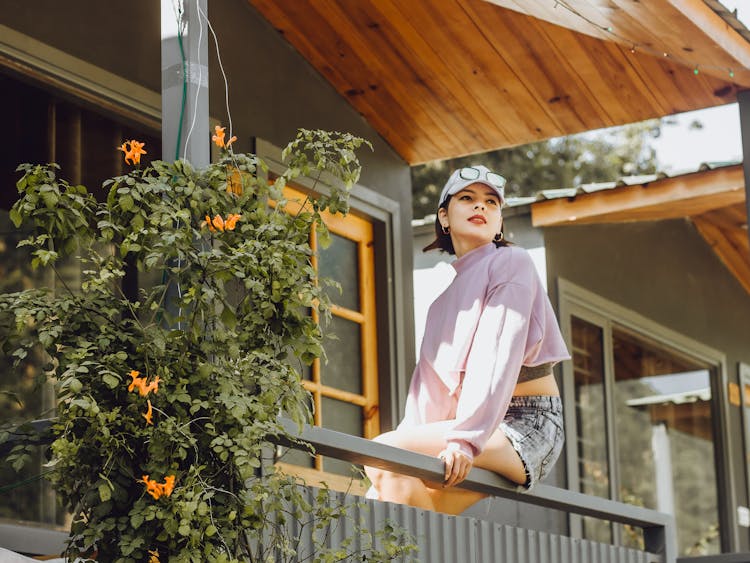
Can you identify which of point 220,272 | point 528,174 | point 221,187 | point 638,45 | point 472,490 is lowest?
point 472,490

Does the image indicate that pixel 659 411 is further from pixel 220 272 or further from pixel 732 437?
pixel 220 272

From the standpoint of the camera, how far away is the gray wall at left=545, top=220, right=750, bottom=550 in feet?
29.0

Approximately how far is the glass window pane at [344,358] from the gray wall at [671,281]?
5.80 ft

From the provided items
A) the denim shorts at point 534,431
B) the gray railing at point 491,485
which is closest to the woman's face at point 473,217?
the denim shorts at point 534,431

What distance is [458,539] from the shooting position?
4336 mm

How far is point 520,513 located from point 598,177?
13389 mm

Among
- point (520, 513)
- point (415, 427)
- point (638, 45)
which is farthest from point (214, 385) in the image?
point (520, 513)

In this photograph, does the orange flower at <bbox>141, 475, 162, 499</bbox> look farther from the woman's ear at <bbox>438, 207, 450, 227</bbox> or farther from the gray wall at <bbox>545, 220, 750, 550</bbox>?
the gray wall at <bbox>545, 220, 750, 550</bbox>

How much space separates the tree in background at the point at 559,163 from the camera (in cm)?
1900

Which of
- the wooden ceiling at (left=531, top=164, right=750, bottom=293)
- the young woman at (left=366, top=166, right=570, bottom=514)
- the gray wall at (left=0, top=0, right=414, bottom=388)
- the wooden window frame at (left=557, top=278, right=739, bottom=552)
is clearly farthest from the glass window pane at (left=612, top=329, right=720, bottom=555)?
the young woman at (left=366, top=166, right=570, bottom=514)

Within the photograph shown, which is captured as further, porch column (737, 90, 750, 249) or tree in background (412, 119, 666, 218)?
tree in background (412, 119, 666, 218)

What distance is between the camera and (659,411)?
1144 centimetres

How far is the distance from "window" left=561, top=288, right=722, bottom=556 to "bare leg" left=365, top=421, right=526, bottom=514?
4147mm

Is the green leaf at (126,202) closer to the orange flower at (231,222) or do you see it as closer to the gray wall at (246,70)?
the orange flower at (231,222)
